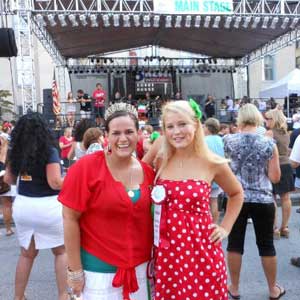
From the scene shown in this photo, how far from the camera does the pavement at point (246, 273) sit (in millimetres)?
3799

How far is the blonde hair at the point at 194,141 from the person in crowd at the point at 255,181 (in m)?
1.17

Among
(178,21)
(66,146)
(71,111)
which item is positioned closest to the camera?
(66,146)

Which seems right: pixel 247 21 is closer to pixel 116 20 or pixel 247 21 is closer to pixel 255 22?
pixel 255 22

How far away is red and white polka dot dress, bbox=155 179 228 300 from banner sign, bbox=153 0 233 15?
36.2ft

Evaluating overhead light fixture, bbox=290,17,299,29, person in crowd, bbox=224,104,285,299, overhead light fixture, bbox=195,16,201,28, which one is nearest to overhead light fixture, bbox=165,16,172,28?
overhead light fixture, bbox=195,16,201,28

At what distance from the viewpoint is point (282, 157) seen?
553 cm

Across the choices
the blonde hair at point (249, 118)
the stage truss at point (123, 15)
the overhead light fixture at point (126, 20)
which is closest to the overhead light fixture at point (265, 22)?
the stage truss at point (123, 15)

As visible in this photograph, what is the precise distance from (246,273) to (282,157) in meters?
1.89

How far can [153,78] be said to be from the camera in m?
23.2

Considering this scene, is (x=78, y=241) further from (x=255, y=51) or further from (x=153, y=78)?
(x=153, y=78)

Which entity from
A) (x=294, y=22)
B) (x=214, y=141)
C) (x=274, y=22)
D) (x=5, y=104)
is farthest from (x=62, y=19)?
(x=5, y=104)

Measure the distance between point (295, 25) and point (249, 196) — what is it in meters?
12.9

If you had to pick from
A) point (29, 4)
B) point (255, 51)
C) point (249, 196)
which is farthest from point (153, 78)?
point (249, 196)

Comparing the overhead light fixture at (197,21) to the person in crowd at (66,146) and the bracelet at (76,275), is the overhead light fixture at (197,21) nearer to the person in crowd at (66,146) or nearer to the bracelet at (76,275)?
the person in crowd at (66,146)
